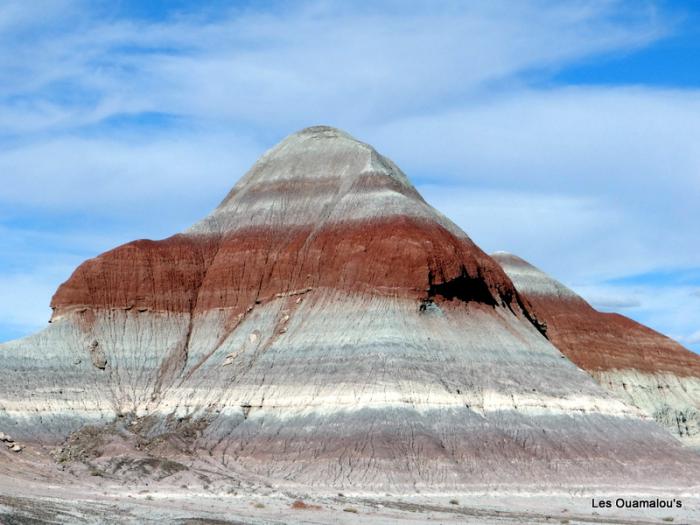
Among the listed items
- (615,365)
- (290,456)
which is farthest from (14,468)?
(615,365)

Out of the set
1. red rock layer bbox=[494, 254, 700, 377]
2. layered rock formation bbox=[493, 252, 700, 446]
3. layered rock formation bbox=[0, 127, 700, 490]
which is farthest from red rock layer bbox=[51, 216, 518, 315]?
layered rock formation bbox=[493, 252, 700, 446]

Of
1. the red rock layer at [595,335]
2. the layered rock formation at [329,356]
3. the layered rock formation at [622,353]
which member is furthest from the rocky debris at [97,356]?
the red rock layer at [595,335]

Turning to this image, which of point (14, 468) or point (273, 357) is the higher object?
point (273, 357)

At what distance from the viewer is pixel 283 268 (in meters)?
103

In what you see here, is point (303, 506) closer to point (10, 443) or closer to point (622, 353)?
point (10, 443)

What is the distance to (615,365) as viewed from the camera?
128000 millimetres

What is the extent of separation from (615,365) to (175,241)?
153 feet

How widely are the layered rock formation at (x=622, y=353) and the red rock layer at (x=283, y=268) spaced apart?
22027 mm

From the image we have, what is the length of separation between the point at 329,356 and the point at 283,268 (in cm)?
1417

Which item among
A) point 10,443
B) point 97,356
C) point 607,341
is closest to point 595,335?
point 607,341

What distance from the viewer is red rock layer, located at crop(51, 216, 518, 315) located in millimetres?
96812

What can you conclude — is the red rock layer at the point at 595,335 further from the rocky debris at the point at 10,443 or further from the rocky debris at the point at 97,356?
the rocky debris at the point at 10,443

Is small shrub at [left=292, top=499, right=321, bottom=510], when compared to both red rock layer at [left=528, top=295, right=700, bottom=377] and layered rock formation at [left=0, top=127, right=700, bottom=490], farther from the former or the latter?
red rock layer at [left=528, top=295, right=700, bottom=377]

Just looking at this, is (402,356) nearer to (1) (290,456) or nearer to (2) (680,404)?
(1) (290,456)
